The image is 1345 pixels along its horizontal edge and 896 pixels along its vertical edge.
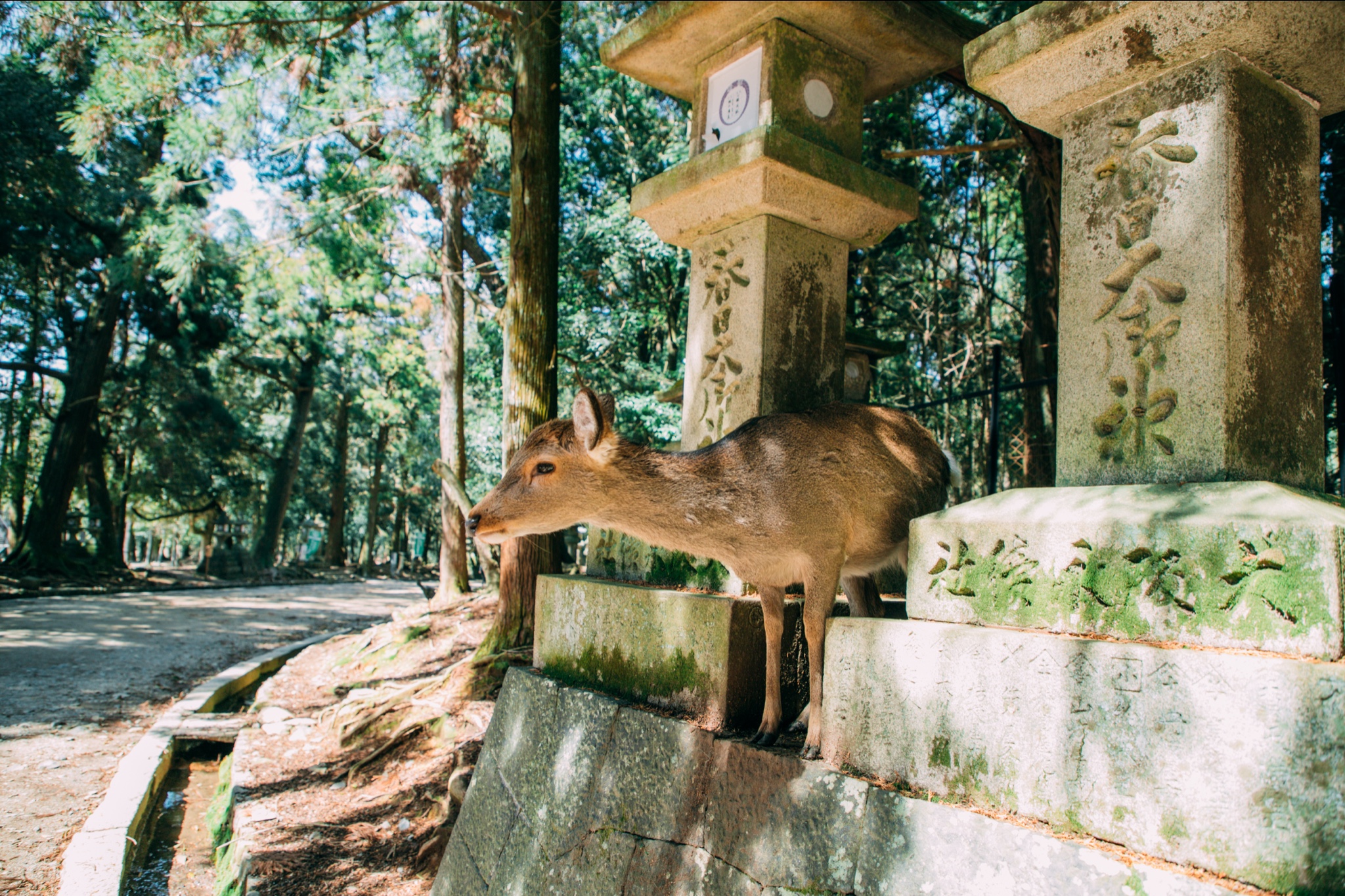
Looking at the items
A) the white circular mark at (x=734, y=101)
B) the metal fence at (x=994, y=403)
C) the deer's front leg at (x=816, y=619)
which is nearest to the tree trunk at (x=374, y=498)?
the metal fence at (x=994, y=403)

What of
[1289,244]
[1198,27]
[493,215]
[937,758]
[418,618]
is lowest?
[418,618]

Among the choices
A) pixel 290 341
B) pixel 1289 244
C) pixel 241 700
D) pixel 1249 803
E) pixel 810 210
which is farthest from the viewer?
pixel 290 341

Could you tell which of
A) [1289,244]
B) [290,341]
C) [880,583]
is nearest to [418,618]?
[880,583]

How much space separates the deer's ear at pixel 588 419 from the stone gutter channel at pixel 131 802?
3.69 meters

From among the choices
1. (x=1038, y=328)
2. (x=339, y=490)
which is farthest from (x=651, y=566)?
(x=339, y=490)

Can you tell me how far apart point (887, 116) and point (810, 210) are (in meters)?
9.47

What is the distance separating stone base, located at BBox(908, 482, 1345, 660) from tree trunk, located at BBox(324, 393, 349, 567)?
93.2ft

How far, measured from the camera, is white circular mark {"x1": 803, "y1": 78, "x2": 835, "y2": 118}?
3.97 m

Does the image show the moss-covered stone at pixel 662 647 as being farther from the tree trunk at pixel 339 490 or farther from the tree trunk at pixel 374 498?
the tree trunk at pixel 374 498

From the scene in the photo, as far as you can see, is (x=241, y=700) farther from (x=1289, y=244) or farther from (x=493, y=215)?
(x=493, y=215)

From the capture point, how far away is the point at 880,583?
4.10 meters

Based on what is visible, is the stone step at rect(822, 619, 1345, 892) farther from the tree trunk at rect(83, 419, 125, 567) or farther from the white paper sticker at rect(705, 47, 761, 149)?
the tree trunk at rect(83, 419, 125, 567)

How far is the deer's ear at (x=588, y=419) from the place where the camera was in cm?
312

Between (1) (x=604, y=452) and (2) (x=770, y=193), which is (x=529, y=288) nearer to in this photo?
(2) (x=770, y=193)
